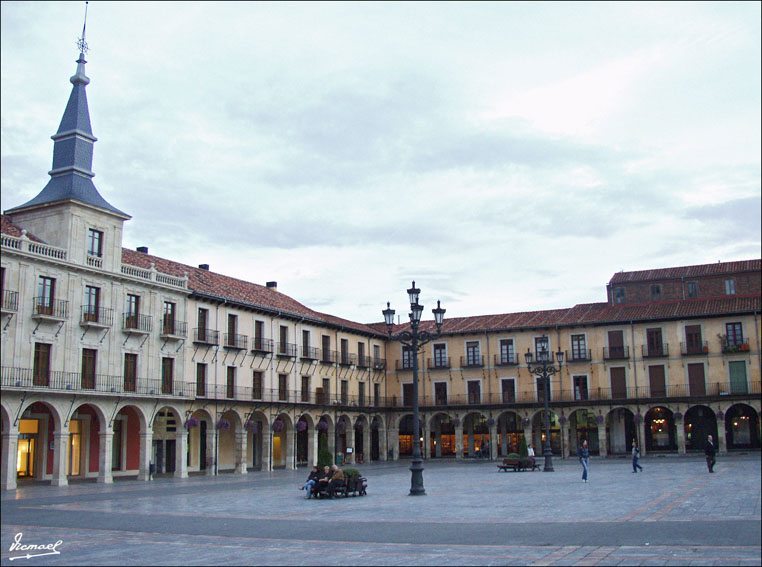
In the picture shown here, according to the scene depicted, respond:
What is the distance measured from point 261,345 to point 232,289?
3896 mm

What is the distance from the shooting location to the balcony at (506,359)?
58.2 meters

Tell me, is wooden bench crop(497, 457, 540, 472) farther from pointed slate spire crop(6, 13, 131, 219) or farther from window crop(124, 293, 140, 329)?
pointed slate spire crop(6, 13, 131, 219)

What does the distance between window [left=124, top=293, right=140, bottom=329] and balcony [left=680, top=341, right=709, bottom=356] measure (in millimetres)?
36014

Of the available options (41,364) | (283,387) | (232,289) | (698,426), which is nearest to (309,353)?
(283,387)

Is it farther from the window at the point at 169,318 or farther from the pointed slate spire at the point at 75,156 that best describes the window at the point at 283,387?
the pointed slate spire at the point at 75,156

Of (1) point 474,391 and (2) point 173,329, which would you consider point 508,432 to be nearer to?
(1) point 474,391

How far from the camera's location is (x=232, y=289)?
1841 inches

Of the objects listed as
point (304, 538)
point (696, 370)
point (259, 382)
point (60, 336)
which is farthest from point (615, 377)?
point (304, 538)

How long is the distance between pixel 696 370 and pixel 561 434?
34.4 feet

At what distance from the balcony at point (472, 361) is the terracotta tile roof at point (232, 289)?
9018mm

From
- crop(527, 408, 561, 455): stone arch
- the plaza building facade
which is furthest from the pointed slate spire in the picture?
crop(527, 408, 561, 455): stone arch

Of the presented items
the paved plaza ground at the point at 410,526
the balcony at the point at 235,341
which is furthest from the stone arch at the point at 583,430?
the paved plaza ground at the point at 410,526

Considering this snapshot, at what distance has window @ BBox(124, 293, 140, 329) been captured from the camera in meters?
36.6

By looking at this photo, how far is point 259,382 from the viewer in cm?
4606
